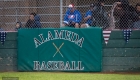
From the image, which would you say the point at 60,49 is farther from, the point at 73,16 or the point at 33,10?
the point at 33,10

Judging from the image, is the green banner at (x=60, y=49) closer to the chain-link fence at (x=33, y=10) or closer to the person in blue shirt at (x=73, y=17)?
the person in blue shirt at (x=73, y=17)

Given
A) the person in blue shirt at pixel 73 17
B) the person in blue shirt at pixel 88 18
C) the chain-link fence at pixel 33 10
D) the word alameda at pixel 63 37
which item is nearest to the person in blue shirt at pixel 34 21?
the chain-link fence at pixel 33 10

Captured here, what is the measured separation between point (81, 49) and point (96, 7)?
1.44 metres

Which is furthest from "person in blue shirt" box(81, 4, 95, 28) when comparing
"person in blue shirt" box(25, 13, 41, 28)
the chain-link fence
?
"person in blue shirt" box(25, 13, 41, 28)

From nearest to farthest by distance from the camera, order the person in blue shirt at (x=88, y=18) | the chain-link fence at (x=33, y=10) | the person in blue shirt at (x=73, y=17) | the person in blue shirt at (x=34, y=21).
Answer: the person in blue shirt at (x=88, y=18), the person in blue shirt at (x=73, y=17), the person in blue shirt at (x=34, y=21), the chain-link fence at (x=33, y=10)

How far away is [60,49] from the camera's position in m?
12.5

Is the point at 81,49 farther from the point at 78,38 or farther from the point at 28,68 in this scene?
the point at 28,68

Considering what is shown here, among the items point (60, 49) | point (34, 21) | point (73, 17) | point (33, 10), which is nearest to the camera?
point (60, 49)

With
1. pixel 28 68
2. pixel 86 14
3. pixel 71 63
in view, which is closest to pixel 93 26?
pixel 86 14

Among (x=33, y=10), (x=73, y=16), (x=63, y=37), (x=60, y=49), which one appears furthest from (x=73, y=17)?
(x=33, y=10)

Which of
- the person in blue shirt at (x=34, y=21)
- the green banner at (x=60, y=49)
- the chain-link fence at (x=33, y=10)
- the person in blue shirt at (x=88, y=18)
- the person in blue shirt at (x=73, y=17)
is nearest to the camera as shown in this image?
the green banner at (x=60, y=49)

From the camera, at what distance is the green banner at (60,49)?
486 inches

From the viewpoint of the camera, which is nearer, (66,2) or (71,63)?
(71,63)

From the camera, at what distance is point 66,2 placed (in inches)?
557
